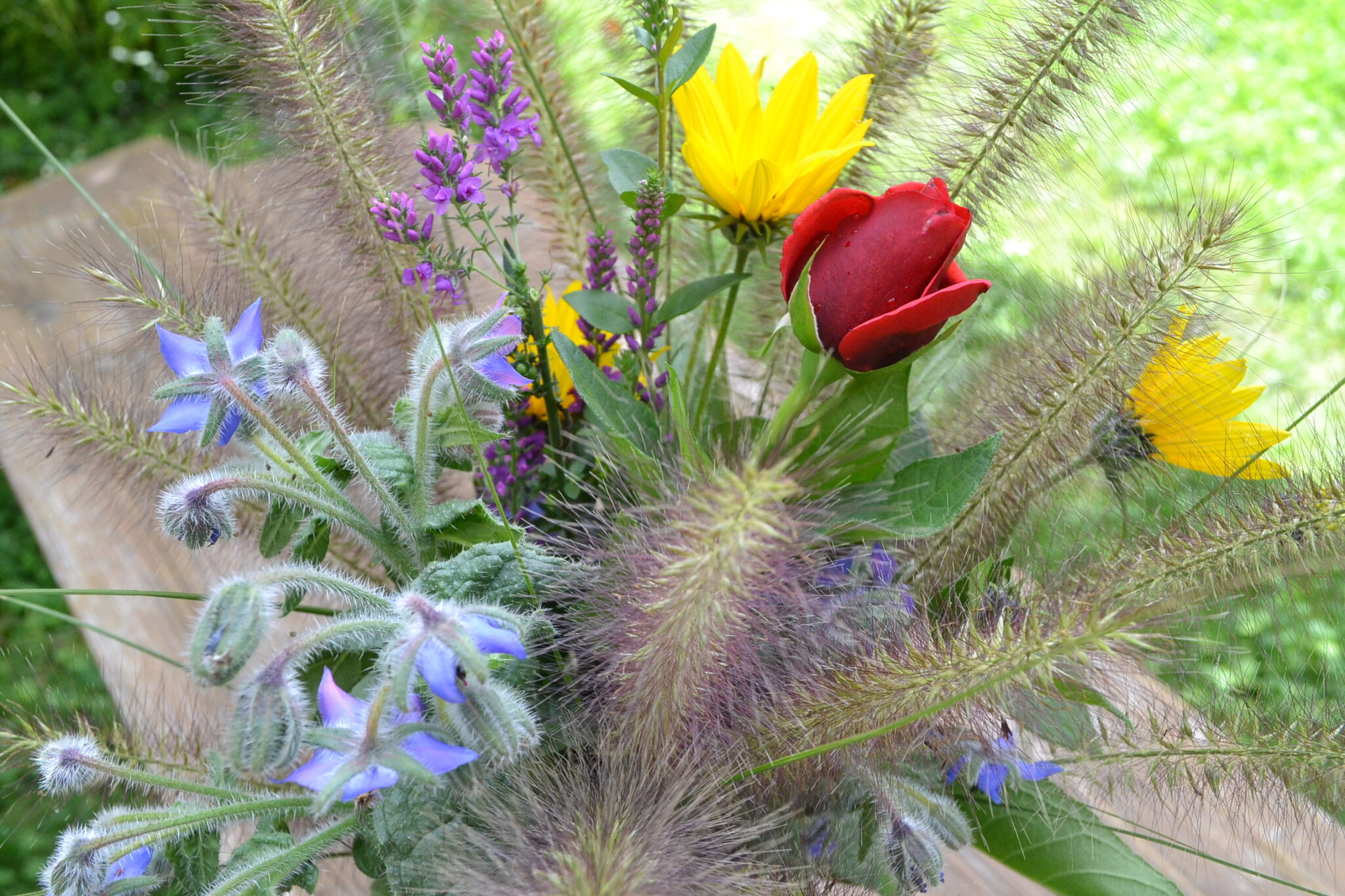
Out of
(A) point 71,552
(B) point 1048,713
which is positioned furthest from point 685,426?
(A) point 71,552

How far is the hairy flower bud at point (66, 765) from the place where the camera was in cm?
35

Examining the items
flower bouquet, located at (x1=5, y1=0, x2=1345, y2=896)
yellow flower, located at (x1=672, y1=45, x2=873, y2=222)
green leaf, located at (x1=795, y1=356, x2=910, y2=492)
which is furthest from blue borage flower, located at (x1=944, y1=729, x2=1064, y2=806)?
yellow flower, located at (x1=672, y1=45, x2=873, y2=222)

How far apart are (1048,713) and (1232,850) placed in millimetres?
282

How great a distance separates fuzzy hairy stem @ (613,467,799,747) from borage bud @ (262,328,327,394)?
0.13 m

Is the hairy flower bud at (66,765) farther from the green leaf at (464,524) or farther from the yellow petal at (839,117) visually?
the yellow petal at (839,117)

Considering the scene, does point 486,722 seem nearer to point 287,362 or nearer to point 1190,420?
point 287,362

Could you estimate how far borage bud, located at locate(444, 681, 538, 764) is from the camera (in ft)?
0.99

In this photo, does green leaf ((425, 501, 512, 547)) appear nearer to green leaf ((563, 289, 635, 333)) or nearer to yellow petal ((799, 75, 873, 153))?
green leaf ((563, 289, 635, 333))

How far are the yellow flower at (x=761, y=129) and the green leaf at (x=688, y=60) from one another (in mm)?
11

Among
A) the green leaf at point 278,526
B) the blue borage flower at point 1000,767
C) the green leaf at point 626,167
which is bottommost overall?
the blue borage flower at point 1000,767

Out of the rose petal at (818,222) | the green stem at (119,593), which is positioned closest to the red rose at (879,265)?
the rose petal at (818,222)

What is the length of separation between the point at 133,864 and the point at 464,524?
0.54 ft

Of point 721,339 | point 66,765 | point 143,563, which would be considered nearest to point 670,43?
point 721,339

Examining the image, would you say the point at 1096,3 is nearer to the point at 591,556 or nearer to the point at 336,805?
the point at 591,556
